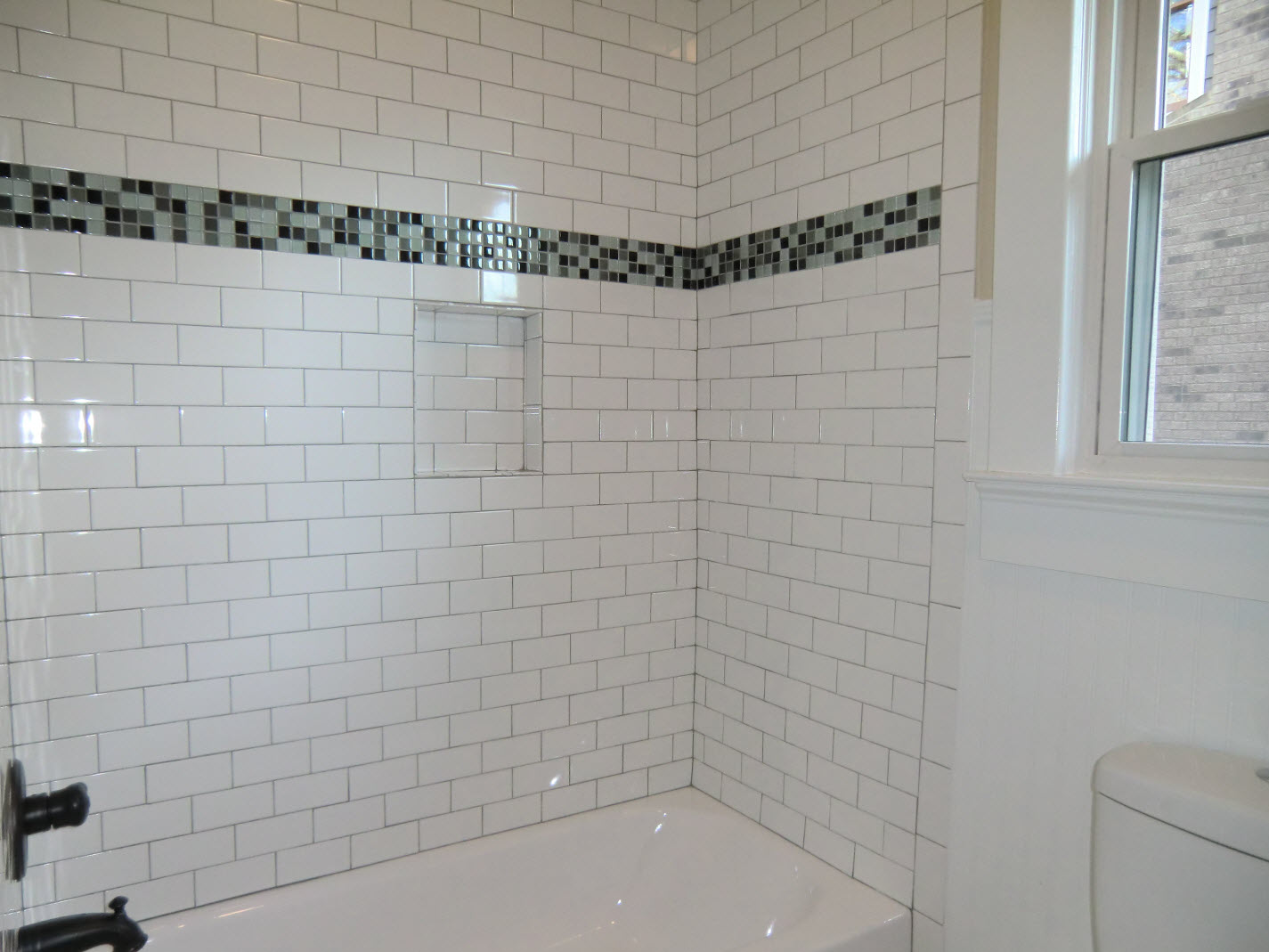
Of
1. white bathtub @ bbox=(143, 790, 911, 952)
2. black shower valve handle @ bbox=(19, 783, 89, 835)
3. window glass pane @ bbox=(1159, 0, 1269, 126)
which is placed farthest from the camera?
white bathtub @ bbox=(143, 790, 911, 952)

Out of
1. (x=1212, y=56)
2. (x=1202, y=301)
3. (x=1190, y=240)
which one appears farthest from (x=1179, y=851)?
(x=1212, y=56)

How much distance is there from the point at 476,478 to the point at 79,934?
169 centimetres

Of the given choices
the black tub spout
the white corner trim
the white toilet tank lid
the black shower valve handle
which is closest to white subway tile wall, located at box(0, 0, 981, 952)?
the white corner trim

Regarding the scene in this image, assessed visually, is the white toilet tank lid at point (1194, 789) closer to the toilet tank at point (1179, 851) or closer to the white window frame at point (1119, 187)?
the toilet tank at point (1179, 851)

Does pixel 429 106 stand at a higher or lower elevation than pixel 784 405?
higher

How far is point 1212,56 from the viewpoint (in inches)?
60.1

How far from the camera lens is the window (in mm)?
1481

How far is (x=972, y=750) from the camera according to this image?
5.95 ft

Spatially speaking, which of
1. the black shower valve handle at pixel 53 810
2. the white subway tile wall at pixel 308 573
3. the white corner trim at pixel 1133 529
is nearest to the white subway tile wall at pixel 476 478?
the white subway tile wall at pixel 308 573

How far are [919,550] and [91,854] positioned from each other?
1964mm

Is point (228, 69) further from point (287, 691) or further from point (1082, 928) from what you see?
point (1082, 928)

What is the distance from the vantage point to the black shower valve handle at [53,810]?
75 centimetres

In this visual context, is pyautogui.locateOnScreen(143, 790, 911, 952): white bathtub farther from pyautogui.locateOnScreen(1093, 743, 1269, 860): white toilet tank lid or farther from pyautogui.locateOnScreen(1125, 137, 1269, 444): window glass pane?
pyautogui.locateOnScreen(1125, 137, 1269, 444): window glass pane

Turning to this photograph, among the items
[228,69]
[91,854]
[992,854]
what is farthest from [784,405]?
[91,854]
